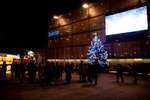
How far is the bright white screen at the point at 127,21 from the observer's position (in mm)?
22516

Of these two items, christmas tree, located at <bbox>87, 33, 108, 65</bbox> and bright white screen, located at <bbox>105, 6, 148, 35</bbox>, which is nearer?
bright white screen, located at <bbox>105, 6, 148, 35</bbox>

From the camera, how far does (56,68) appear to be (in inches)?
637

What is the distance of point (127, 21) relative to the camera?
24.1 m

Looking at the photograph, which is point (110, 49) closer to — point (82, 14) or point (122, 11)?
point (122, 11)

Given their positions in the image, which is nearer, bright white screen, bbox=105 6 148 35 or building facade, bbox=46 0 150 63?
bright white screen, bbox=105 6 148 35

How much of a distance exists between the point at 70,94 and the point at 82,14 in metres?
20.9

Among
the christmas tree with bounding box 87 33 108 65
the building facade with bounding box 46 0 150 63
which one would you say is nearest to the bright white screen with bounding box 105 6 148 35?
the building facade with bounding box 46 0 150 63

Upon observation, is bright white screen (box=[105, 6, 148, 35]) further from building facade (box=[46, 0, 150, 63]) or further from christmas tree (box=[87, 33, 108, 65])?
christmas tree (box=[87, 33, 108, 65])

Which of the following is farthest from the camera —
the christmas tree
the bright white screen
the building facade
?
the christmas tree

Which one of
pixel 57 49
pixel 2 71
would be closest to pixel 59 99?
pixel 2 71

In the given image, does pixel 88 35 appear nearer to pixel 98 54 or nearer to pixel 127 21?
pixel 98 54

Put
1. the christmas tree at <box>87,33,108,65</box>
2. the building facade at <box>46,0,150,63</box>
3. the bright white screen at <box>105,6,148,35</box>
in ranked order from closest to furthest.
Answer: the bright white screen at <box>105,6,148,35</box> → the building facade at <box>46,0,150,63</box> → the christmas tree at <box>87,33,108,65</box>

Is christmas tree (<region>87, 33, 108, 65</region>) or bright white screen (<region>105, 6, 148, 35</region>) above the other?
bright white screen (<region>105, 6, 148, 35</region>)

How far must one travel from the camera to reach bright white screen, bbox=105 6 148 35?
73.9 feet
